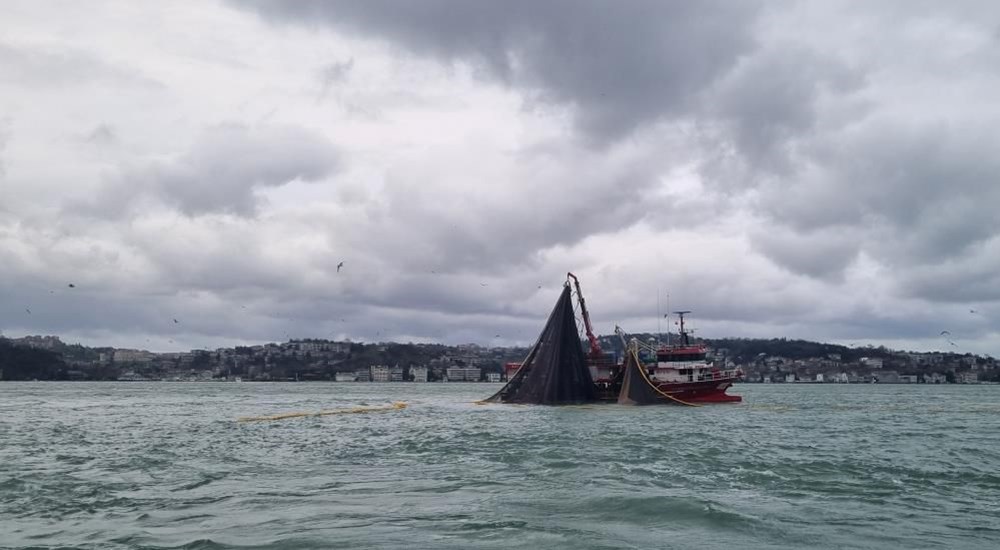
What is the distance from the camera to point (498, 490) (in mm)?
19688

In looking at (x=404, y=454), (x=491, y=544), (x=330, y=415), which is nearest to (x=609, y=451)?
(x=404, y=454)

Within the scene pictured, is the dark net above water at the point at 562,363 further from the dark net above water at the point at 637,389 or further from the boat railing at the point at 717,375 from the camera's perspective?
the boat railing at the point at 717,375

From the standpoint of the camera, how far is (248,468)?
79.5 ft

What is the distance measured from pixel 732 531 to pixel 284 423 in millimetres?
34777

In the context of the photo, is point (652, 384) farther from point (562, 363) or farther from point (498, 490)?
point (498, 490)

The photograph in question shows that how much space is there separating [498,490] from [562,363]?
1769 inches

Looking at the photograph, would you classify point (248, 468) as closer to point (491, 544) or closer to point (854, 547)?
point (491, 544)

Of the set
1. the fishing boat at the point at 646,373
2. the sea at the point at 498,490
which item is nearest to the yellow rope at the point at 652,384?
the fishing boat at the point at 646,373

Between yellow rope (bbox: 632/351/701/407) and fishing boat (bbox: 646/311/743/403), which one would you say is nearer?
yellow rope (bbox: 632/351/701/407)

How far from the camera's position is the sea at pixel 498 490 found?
571 inches

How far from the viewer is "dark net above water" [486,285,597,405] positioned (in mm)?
63531

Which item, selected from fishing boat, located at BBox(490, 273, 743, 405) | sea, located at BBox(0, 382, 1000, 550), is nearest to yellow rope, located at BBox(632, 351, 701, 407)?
fishing boat, located at BBox(490, 273, 743, 405)

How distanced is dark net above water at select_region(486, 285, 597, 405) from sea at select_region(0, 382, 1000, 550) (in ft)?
83.4

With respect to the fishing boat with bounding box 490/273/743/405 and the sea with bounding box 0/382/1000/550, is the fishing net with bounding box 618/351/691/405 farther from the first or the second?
the sea with bounding box 0/382/1000/550
